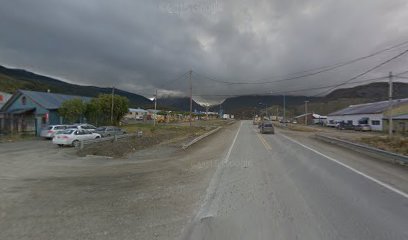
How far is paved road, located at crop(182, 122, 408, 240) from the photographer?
455 cm

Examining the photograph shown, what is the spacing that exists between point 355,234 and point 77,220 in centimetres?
494

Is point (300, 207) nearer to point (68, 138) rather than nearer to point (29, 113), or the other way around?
point (68, 138)

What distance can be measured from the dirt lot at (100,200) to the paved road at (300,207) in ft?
1.88

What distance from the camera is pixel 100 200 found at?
22.0 ft

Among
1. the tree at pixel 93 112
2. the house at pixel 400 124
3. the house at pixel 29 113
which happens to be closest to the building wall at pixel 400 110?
the house at pixel 400 124

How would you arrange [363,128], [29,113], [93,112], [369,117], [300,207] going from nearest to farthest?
1. [300,207]
2. [29,113]
3. [93,112]
4. [363,128]
5. [369,117]

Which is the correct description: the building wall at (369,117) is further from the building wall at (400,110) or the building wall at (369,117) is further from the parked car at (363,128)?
the building wall at (400,110)

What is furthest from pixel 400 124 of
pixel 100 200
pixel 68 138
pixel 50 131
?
pixel 100 200

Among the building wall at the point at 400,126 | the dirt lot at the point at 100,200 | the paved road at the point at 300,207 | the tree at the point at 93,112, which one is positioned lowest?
the dirt lot at the point at 100,200

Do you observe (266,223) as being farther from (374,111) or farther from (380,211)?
(374,111)

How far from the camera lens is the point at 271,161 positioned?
12836 mm

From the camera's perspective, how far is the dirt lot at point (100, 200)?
187 inches

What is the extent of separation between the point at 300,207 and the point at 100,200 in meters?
4.66

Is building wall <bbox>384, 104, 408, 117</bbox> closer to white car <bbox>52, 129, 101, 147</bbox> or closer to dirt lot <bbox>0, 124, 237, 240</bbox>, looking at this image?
dirt lot <bbox>0, 124, 237, 240</bbox>
